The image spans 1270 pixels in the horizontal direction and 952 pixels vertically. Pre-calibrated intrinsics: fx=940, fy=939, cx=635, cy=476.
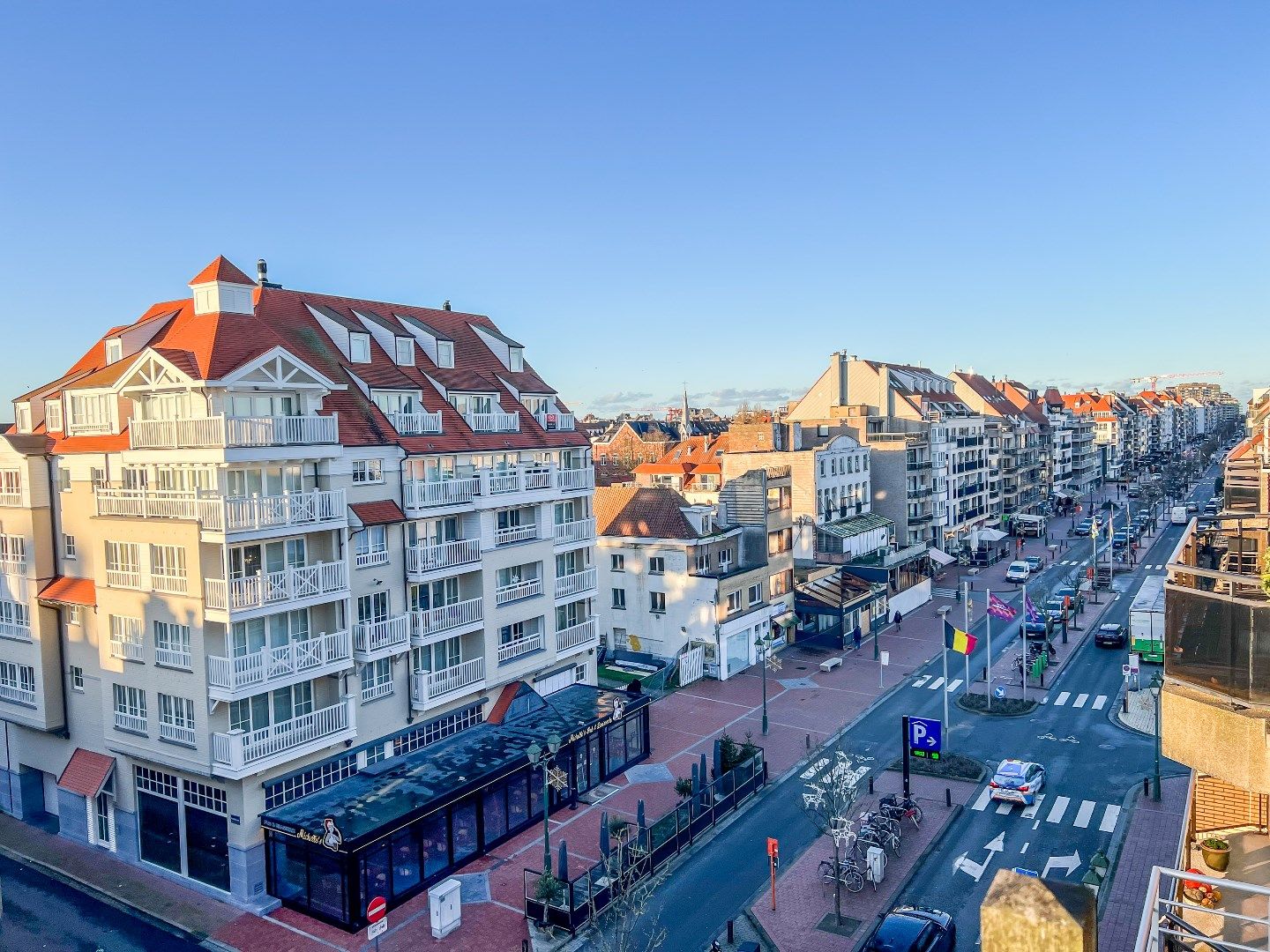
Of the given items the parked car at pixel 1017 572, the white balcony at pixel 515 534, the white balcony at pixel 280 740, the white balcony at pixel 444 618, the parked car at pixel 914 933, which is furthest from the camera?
the parked car at pixel 1017 572

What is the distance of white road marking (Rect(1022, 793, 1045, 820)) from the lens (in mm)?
31922

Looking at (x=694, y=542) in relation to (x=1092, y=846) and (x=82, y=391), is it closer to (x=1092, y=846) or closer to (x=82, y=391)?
(x=1092, y=846)

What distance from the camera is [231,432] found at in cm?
2698

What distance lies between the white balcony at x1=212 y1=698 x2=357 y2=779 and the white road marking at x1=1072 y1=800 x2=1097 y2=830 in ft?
78.5

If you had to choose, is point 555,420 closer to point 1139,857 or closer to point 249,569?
point 249,569

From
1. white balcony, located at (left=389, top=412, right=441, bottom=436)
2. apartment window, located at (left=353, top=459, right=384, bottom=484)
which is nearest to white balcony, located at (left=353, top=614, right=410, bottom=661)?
apartment window, located at (left=353, top=459, right=384, bottom=484)

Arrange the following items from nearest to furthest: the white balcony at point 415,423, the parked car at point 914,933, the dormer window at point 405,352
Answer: the parked car at point 914,933, the white balcony at point 415,423, the dormer window at point 405,352

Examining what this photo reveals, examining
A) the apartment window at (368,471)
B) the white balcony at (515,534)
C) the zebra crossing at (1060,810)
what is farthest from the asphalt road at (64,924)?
the zebra crossing at (1060,810)

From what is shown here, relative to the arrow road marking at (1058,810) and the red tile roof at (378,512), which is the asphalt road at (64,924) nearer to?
the red tile roof at (378,512)

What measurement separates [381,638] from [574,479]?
42.1 feet

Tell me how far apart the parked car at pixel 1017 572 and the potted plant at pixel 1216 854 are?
6043 centimetres

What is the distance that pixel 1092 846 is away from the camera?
29.4m

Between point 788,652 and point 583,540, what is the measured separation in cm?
1925

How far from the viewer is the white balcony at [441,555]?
108ft
